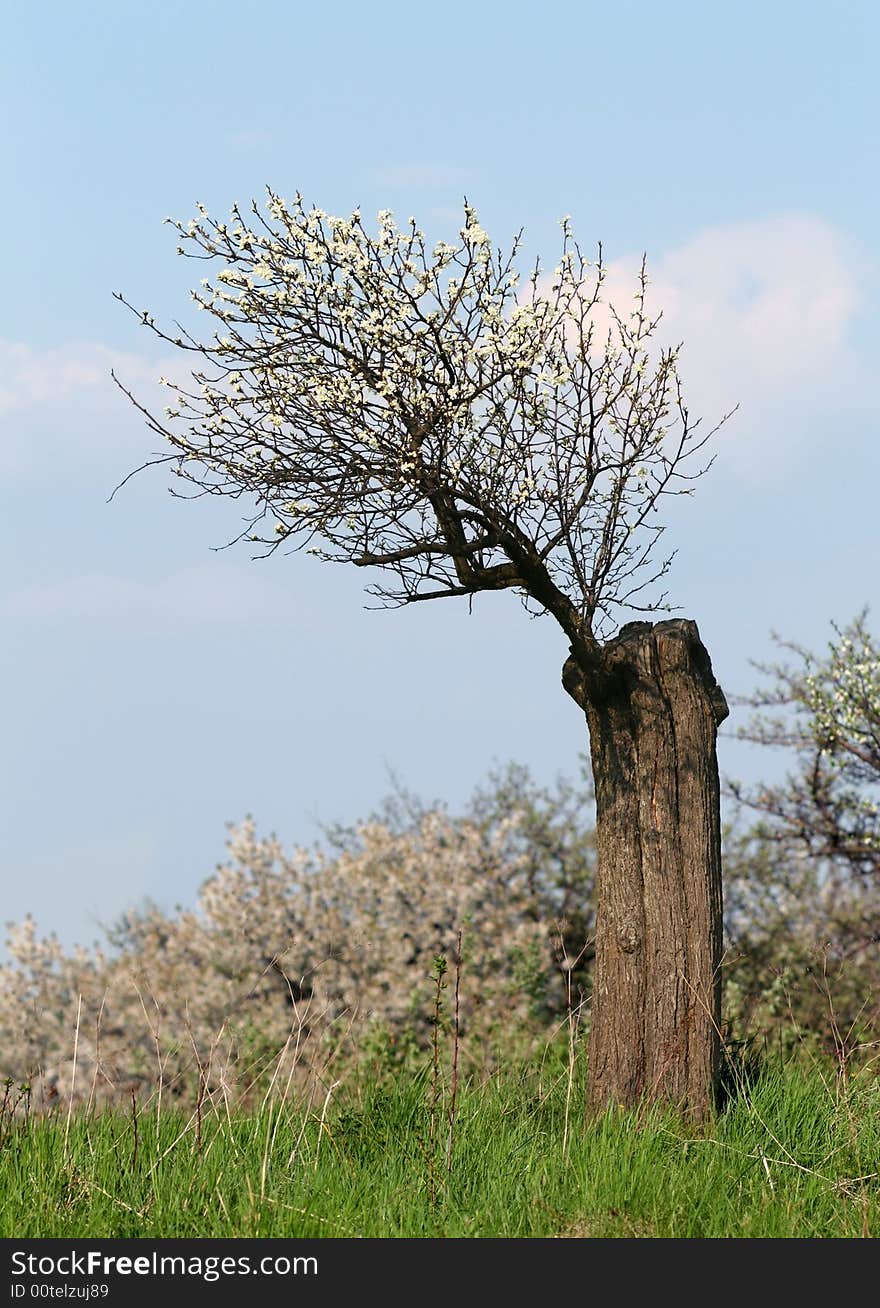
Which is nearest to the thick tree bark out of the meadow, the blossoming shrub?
the meadow

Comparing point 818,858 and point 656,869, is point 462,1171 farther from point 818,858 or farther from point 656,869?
point 818,858

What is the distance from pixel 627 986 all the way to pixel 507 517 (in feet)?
9.35

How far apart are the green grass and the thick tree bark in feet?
1.17

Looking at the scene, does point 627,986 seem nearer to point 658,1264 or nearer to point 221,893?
point 658,1264

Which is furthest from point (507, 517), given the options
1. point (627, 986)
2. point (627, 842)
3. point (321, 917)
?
point (321, 917)

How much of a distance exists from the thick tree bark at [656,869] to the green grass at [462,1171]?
36cm

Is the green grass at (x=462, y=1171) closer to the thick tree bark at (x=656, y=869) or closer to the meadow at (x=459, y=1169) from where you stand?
the meadow at (x=459, y=1169)

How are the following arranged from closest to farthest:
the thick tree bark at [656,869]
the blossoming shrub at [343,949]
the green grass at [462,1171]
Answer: the green grass at [462,1171] → the thick tree bark at [656,869] → the blossoming shrub at [343,949]

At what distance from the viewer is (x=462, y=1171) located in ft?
19.9

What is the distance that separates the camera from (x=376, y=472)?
6781mm

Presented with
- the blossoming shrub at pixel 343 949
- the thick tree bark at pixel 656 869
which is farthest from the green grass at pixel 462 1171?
the blossoming shrub at pixel 343 949

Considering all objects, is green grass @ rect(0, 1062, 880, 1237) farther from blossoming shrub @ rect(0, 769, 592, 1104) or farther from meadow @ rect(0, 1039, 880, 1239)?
blossoming shrub @ rect(0, 769, 592, 1104)

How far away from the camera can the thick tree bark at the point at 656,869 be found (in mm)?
7020

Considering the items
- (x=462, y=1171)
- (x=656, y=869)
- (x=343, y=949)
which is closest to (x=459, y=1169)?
(x=462, y=1171)
